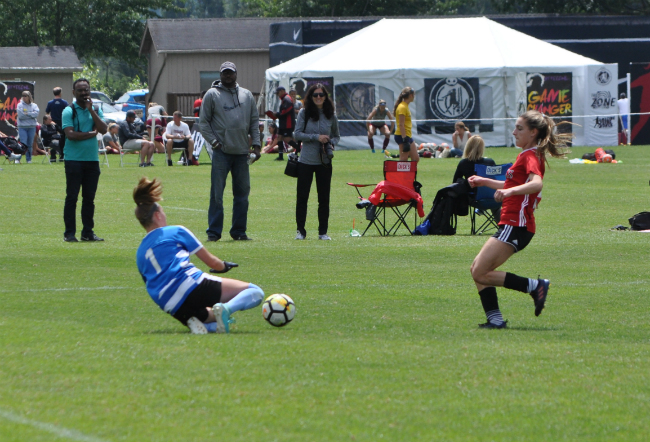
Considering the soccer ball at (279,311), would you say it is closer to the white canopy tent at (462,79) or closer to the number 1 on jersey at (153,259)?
the number 1 on jersey at (153,259)

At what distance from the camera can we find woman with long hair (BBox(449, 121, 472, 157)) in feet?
84.7

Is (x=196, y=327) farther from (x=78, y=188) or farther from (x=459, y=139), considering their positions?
(x=459, y=139)

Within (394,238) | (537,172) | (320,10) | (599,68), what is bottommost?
(394,238)

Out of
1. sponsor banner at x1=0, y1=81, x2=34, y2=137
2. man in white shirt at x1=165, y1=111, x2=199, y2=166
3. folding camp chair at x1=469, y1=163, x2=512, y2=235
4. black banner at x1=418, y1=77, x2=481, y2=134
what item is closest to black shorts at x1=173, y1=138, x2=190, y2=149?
man in white shirt at x1=165, y1=111, x2=199, y2=166

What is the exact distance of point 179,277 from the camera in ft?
22.6

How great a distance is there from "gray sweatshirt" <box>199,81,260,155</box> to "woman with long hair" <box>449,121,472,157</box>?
43.5 ft

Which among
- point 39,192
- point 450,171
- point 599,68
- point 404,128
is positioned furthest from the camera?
point 599,68

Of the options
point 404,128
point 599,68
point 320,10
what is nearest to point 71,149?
point 404,128

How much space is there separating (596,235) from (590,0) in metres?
49.6

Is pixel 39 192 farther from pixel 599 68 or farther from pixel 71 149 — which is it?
pixel 599 68

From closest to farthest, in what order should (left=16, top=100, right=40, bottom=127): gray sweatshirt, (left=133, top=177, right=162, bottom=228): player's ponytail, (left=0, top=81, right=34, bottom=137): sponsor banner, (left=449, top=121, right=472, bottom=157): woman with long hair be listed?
1. (left=133, top=177, right=162, bottom=228): player's ponytail
2. (left=449, top=121, right=472, bottom=157): woman with long hair
3. (left=16, top=100, right=40, bottom=127): gray sweatshirt
4. (left=0, top=81, right=34, bottom=137): sponsor banner

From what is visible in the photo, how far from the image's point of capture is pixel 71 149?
505 inches

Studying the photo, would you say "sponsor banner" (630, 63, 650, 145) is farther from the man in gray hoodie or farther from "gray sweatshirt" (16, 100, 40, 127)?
the man in gray hoodie

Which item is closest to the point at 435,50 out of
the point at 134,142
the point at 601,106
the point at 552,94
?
the point at 552,94
